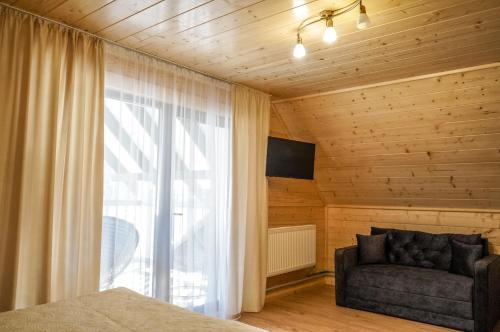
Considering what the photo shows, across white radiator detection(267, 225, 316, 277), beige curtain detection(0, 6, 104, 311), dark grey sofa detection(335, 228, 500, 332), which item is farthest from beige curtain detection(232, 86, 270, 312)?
beige curtain detection(0, 6, 104, 311)

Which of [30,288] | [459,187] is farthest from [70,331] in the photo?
[459,187]

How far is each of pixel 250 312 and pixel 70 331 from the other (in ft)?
9.02

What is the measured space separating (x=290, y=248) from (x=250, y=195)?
1.09 metres

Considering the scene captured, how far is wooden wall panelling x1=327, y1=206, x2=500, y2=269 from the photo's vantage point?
14.2 feet

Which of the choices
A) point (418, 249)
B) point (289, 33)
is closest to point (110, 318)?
point (289, 33)

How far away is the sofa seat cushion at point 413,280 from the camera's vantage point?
3.66 m

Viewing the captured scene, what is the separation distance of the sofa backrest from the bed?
330 cm

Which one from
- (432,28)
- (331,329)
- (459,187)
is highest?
(432,28)

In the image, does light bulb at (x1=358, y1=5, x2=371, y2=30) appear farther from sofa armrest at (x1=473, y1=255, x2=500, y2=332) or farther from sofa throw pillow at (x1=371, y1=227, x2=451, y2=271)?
sofa throw pillow at (x1=371, y1=227, x2=451, y2=271)

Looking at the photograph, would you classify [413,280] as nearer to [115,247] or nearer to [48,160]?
[115,247]

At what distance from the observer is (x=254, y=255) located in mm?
4031

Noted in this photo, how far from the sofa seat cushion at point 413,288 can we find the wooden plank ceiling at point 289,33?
2.05 meters

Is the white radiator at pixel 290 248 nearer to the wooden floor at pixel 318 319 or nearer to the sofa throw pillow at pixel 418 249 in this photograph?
the wooden floor at pixel 318 319

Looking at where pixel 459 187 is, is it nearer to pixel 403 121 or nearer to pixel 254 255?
pixel 403 121
